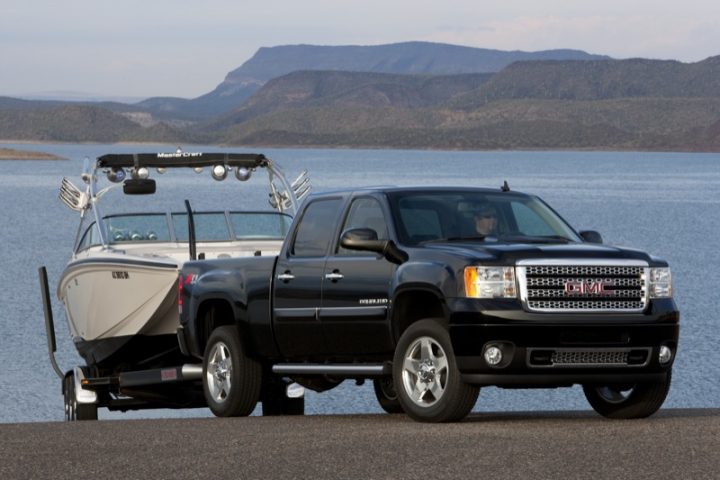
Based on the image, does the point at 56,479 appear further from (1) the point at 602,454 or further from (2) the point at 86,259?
(2) the point at 86,259

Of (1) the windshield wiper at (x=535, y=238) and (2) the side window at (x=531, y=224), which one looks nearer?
(1) the windshield wiper at (x=535, y=238)

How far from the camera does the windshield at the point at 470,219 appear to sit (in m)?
12.5

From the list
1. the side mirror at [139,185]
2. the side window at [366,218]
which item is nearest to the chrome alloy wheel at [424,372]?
the side window at [366,218]

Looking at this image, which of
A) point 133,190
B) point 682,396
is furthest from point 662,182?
point 133,190

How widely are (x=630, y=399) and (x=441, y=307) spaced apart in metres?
1.86

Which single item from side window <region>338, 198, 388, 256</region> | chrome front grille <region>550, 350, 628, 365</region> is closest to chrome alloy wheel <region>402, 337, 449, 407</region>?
chrome front grille <region>550, 350, 628, 365</region>

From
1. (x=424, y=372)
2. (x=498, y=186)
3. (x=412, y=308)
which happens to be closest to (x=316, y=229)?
(x=412, y=308)

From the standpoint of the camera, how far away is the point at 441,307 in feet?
38.9

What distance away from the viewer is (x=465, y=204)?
1283 centimetres

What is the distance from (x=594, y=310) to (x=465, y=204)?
5.49 ft

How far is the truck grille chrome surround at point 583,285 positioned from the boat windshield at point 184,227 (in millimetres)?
7505

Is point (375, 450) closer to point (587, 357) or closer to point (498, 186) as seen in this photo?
point (587, 357)

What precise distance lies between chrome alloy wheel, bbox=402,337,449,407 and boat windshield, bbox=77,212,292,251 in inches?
275

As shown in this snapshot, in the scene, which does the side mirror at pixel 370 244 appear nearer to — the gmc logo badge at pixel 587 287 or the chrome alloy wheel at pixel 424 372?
the chrome alloy wheel at pixel 424 372
